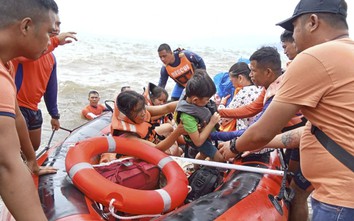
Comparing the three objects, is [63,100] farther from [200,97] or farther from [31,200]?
[31,200]

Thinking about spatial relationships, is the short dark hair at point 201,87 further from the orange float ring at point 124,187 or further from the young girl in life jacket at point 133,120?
the orange float ring at point 124,187

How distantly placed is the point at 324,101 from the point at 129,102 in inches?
60.3

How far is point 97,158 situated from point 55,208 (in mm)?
853

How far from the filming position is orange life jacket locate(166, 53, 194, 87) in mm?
5289

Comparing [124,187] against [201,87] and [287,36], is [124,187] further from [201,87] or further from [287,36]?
[287,36]

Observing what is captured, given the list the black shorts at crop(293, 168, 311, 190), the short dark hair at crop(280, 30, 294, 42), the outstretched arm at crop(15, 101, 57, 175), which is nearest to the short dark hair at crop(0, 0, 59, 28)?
the outstretched arm at crop(15, 101, 57, 175)

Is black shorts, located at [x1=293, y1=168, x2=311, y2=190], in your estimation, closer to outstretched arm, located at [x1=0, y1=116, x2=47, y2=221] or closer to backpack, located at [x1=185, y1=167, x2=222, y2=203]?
backpack, located at [x1=185, y1=167, x2=222, y2=203]

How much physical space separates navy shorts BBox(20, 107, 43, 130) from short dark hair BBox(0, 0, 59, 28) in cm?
219

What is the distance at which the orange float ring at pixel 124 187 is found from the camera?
212 centimetres

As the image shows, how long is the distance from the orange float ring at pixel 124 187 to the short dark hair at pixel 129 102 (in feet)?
0.66

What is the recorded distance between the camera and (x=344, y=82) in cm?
144

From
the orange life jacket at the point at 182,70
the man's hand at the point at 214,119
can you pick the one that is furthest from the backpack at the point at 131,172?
the orange life jacket at the point at 182,70

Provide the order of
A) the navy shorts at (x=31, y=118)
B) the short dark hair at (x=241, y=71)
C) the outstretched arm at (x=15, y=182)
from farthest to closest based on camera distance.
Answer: the short dark hair at (x=241, y=71)
the navy shorts at (x=31, y=118)
the outstretched arm at (x=15, y=182)

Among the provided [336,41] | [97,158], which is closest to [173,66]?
[97,158]
